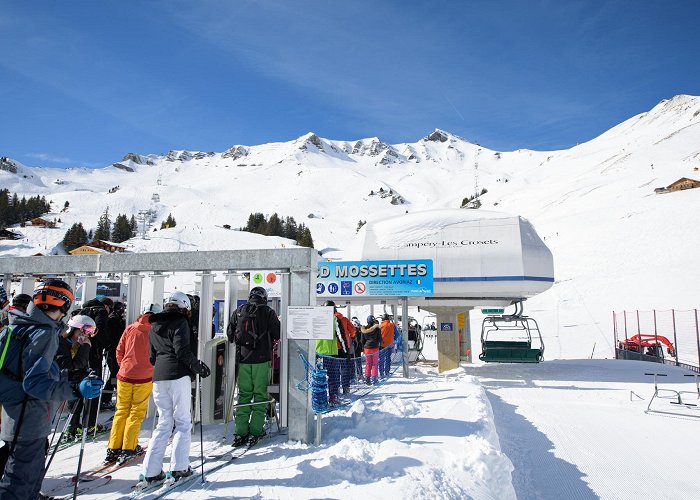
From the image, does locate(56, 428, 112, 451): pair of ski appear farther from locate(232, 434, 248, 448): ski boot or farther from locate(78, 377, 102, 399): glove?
locate(78, 377, 102, 399): glove

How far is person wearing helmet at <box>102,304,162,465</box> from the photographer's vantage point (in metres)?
5.30

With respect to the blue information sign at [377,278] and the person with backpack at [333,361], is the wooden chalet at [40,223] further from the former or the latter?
the person with backpack at [333,361]

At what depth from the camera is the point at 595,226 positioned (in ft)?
156

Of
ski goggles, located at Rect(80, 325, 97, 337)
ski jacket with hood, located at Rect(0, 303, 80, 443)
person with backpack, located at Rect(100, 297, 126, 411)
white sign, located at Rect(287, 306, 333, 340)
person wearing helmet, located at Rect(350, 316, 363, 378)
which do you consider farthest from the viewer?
person wearing helmet, located at Rect(350, 316, 363, 378)

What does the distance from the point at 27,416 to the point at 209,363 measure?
2955 mm

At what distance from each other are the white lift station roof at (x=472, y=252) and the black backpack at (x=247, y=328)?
8.45m

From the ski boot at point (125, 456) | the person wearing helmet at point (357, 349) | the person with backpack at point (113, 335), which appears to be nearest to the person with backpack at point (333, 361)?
the person wearing helmet at point (357, 349)

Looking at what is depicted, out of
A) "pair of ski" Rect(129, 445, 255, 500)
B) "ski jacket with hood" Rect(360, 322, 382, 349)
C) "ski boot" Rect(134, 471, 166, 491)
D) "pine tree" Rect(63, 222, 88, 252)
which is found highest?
"pine tree" Rect(63, 222, 88, 252)

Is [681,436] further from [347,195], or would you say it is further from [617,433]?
[347,195]

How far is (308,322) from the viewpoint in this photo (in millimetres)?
5883

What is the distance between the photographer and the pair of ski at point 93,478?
4668mm

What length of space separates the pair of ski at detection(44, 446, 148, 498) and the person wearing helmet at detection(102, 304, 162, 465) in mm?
62

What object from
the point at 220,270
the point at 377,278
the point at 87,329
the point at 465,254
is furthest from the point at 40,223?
the point at 87,329

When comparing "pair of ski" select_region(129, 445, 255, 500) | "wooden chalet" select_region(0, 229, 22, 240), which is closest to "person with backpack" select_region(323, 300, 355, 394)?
"pair of ski" select_region(129, 445, 255, 500)
